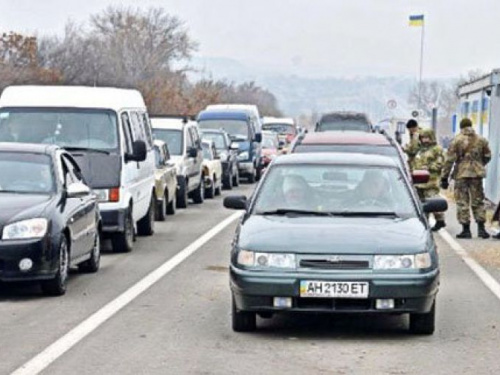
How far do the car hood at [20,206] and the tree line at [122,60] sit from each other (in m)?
46.2

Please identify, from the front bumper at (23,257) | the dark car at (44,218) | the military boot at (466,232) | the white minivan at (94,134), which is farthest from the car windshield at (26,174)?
the military boot at (466,232)

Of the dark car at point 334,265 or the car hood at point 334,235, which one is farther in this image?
the car hood at point 334,235

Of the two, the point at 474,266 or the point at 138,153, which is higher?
the point at 138,153

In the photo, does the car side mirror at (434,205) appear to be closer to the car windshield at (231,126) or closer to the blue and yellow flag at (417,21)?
the car windshield at (231,126)

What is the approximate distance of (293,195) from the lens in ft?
39.9

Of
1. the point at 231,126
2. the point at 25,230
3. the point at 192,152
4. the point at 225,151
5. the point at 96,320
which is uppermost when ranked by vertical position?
the point at 25,230

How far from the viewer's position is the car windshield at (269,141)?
4756cm

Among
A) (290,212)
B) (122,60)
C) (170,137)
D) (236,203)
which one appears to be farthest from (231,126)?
(122,60)

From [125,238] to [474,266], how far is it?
4.63 meters

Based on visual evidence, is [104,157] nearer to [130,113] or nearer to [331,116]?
[130,113]

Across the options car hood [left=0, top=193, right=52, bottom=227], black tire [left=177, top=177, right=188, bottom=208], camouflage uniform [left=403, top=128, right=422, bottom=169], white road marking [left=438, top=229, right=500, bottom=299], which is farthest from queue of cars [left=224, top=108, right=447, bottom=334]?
black tire [left=177, top=177, right=188, bottom=208]

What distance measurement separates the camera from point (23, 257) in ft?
42.2

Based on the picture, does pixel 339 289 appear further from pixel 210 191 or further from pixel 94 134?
pixel 210 191

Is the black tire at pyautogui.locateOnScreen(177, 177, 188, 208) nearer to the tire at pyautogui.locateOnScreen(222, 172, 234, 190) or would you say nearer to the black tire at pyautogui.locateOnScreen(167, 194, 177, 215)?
the black tire at pyautogui.locateOnScreen(167, 194, 177, 215)
